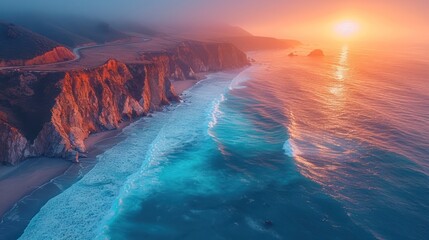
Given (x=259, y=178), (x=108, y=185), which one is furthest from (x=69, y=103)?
(x=259, y=178)

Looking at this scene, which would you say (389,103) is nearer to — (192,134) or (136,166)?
(192,134)

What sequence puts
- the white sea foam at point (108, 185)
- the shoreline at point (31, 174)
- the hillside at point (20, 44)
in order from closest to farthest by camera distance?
the white sea foam at point (108, 185)
the shoreline at point (31, 174)
the hillside at point (20, 44)

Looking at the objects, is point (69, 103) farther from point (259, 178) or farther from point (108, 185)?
point (259, 178)

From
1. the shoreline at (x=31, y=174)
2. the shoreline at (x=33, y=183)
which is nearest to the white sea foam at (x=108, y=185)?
the shoreline at (x=33, y=183)

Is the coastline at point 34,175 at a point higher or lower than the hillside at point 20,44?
lower

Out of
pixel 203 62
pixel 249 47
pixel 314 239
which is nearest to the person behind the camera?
pixel 314 239

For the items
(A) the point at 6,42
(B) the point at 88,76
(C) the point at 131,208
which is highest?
(A) the point at 6,42

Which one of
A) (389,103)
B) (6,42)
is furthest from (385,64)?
(6,42)

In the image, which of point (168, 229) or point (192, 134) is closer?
point (168, 229)

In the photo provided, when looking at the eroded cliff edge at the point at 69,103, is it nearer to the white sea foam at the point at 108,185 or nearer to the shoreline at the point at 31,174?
the shoreline at the point at 31,174
